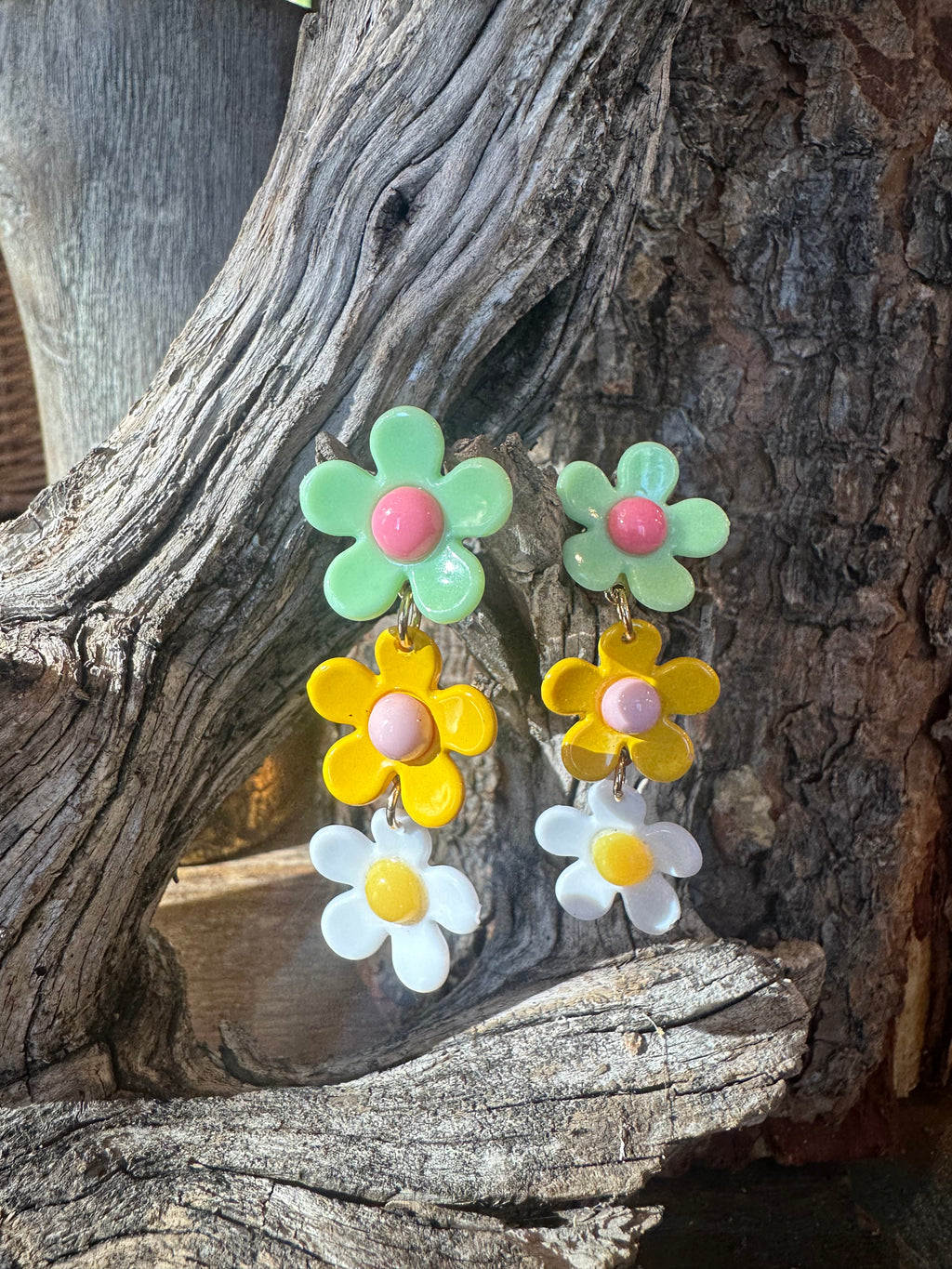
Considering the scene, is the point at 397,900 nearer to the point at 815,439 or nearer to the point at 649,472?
the point at 649,472

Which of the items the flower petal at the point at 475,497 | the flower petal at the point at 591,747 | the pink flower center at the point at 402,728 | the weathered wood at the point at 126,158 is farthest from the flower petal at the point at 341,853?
the weathered wood at the point at 126,158

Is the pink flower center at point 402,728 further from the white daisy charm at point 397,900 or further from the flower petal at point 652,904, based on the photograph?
the flower petal at point 652,904

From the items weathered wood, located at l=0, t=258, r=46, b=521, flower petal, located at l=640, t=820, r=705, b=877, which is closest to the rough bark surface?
flower petal, located at l=640, t=820, r=705, b=877

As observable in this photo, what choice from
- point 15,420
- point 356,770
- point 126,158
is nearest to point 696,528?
point 356,770

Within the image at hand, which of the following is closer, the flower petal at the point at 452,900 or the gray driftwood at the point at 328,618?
the gray driftwood at the point at 328,618

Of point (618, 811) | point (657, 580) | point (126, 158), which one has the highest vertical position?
point (126, 158)

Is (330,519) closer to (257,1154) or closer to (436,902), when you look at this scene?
(436,902)

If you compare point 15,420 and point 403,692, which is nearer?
point 403,692

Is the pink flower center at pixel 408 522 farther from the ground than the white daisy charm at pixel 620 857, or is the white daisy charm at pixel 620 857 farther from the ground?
the pink flower center at pixel 408 522
